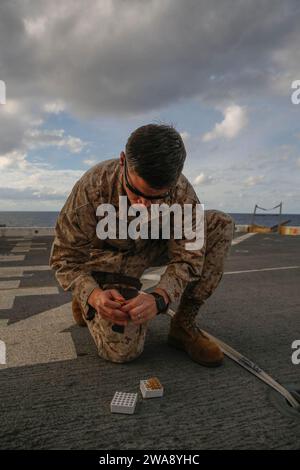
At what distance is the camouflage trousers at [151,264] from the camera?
1846 mm

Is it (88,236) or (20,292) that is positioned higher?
(88,236)

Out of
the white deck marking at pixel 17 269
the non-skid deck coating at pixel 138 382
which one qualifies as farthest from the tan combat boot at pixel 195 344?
the white deck marking at pixel 17 269

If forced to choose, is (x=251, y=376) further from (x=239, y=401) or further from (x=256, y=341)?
(x=256, y=341)

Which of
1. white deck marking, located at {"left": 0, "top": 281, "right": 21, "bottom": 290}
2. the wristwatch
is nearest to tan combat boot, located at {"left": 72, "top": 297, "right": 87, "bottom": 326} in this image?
the wristwatch

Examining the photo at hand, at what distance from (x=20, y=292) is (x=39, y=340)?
148 centimetres

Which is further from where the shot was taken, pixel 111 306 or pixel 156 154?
pixel 111 306

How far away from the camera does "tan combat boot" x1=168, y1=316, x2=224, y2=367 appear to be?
183 cm

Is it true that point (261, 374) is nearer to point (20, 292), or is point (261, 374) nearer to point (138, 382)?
point (138, 382)

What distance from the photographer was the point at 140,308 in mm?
1597

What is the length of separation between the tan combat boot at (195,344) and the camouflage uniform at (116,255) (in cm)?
7

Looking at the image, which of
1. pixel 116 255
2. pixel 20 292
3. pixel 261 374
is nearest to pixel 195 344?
pixel 261 374

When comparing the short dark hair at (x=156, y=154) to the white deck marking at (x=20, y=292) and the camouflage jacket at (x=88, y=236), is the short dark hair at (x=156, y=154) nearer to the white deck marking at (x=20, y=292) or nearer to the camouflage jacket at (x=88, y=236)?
the camouflage jacket at (x=88, y=236)
